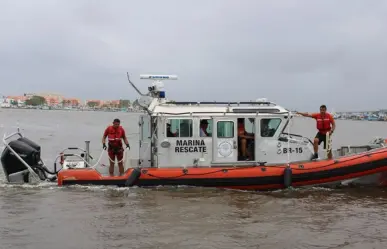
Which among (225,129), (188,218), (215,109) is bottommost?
(188,218)

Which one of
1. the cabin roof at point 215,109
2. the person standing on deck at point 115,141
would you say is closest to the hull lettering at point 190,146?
the cabin roof at point 215,109

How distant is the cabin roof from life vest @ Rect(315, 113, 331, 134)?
912 millimetres

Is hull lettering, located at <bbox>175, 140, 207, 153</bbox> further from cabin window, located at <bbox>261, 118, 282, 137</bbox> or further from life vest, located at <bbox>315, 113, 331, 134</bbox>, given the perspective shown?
life vest, located at <bbox>315, 113, 331, 134</bbox>

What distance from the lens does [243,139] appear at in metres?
10.0

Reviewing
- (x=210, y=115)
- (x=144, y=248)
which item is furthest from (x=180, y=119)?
(x=144, y=248)

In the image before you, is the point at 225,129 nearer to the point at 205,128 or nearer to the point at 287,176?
the point at 205,128

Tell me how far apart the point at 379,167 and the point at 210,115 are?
3.87 meters

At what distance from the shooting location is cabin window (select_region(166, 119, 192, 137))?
10.0 metres

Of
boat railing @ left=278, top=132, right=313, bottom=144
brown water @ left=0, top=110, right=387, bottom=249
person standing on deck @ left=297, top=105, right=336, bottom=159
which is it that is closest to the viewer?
brown water @ left=0, top=110, right=387, bottom=249

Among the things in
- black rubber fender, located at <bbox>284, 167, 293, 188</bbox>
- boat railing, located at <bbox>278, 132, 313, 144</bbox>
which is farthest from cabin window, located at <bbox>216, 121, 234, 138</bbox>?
black rubber fender, located at <bbox>284, 167, 293, 188</bbox>

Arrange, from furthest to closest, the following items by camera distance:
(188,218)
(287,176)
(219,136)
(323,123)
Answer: (323,123) → (219,136) → (287,176) → (188,218)

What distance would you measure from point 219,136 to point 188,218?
261cm

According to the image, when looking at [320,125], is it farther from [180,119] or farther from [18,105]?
[18,105]

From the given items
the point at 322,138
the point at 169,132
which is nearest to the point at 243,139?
the point at 169,132
